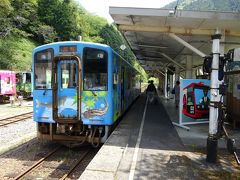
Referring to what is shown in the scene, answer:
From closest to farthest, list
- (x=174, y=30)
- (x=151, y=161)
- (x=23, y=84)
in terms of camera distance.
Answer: (x=151, y=161) < (x=174, y=30) < (x=23, y=84)

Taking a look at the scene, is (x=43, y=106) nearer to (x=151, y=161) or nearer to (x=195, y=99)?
Answer: (x=151, y=161)

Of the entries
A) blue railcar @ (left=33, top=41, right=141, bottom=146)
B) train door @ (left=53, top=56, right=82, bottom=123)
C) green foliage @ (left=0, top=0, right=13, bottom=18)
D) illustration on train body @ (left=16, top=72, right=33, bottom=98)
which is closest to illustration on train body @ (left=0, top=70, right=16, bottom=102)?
illustration on train body @ (left=16, top=72, right=33, bottom=98)

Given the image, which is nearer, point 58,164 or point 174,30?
point 58,164

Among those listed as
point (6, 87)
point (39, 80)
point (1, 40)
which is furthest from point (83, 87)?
point (1, 40)

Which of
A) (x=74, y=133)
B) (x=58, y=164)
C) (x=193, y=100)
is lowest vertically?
(x=58, y=164)

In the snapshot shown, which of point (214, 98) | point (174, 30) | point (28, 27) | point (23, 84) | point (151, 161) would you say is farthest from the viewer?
point (28, 27)

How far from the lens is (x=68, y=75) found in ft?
24.2

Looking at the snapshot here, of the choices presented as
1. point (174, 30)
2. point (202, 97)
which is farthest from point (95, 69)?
point (202, 97)

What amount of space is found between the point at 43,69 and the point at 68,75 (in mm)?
788

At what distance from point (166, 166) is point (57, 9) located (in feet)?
142

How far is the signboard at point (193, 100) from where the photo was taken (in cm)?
1073

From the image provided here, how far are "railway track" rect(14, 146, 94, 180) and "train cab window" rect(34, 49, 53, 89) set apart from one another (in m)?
1.90

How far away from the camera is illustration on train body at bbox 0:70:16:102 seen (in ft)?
67.5

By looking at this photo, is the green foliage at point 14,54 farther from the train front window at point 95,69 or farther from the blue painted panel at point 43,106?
the train front window at point 95,69
